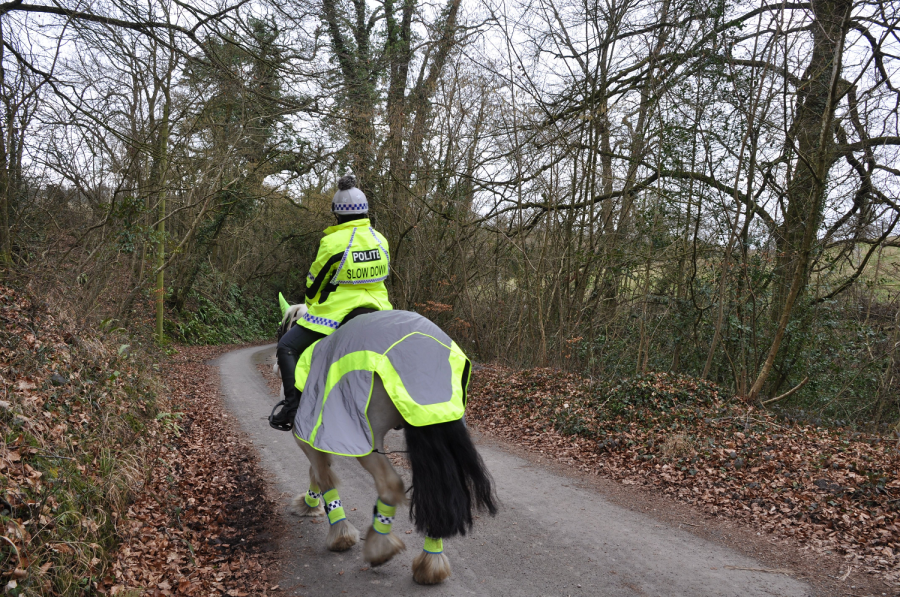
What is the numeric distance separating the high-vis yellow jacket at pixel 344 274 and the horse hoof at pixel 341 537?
54.6 inches

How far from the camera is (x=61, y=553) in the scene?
3229 mm

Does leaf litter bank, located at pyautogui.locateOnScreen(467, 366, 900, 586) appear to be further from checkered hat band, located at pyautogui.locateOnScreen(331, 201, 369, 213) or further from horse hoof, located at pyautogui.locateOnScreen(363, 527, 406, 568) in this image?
checkered hat band, located at pyautogui.locateOnScreen(331, 201, 369, 213)

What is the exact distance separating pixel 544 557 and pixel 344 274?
2456 millimetres

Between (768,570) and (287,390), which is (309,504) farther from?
(768,570)

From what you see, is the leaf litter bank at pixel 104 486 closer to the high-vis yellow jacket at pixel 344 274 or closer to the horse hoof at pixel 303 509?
the horse hoof at pixel 303 509

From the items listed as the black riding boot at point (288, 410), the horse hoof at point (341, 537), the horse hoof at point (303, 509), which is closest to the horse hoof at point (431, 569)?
the horse hoof at point (341, 537)

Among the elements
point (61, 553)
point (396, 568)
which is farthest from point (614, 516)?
point (61, 553)

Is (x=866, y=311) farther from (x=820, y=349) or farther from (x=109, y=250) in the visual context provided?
(x=109, y=250)

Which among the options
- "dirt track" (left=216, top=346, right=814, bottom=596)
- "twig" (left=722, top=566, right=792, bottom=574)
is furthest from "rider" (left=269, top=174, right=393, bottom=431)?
"twig" (left=722, top=566, right=792, bottom=574)

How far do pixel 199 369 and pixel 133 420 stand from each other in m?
10.4

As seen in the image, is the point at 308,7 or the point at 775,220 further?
the point at 775,220

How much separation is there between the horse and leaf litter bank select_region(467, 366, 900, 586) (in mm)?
3064

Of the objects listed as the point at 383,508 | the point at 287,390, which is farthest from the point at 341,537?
the point at 287,390

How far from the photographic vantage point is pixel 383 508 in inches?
139
